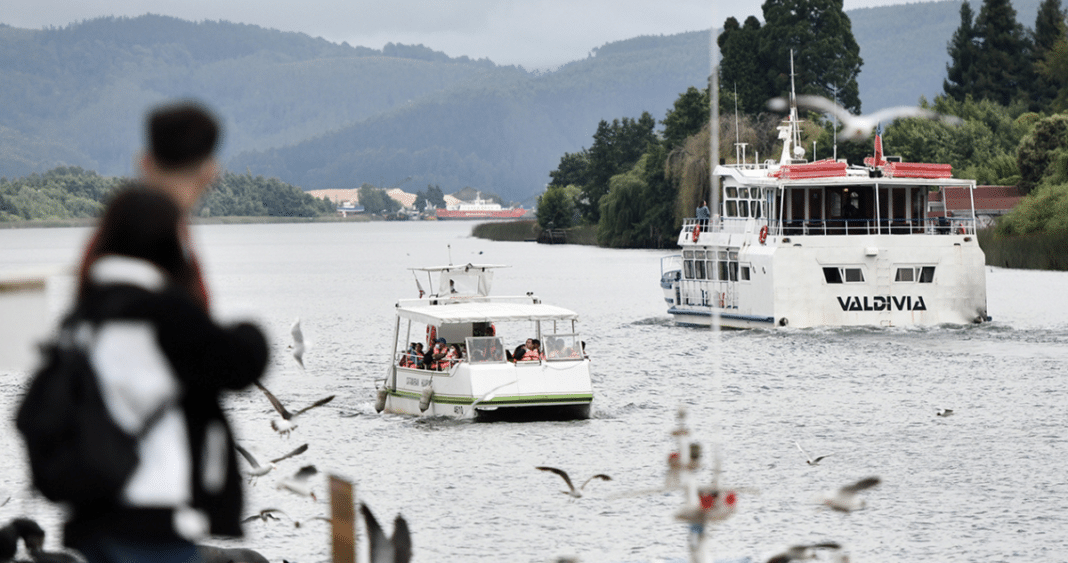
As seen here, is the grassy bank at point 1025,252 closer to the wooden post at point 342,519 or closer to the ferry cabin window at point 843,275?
the ferry cabin window at point 843,275

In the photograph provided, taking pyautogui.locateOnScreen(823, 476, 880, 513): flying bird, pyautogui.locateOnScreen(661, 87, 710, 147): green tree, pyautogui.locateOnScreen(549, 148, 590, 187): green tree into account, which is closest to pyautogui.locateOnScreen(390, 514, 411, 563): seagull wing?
pyautogui.locateOnScreen(823, 476, 880, 513): flying bird

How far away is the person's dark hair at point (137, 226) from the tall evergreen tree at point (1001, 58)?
14208 centimetres

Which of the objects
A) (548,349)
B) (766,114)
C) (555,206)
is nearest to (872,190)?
(548,349)

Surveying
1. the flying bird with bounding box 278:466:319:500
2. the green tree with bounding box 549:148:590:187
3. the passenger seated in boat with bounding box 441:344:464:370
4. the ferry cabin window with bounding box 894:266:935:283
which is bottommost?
the passenger seated in boat with bounding box 441:344:464:370

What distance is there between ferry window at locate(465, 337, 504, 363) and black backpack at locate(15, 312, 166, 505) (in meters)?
22.4

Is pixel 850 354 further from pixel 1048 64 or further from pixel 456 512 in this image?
pixel 1048 64

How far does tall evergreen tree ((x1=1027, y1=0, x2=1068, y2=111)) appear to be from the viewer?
133375 millimetres

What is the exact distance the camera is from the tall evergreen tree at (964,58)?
142m

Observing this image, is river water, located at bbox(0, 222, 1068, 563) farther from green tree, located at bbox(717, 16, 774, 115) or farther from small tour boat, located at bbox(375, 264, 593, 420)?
green tree, located at bbox(717, 16, 774, 115)

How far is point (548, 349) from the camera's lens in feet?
87.7

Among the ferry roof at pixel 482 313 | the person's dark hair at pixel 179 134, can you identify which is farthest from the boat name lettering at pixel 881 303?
the person's dark hair at pixel 179 134

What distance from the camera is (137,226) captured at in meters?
3.93

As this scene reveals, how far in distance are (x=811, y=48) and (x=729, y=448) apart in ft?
333

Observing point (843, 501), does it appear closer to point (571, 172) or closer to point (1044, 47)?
point (1044, 47)
